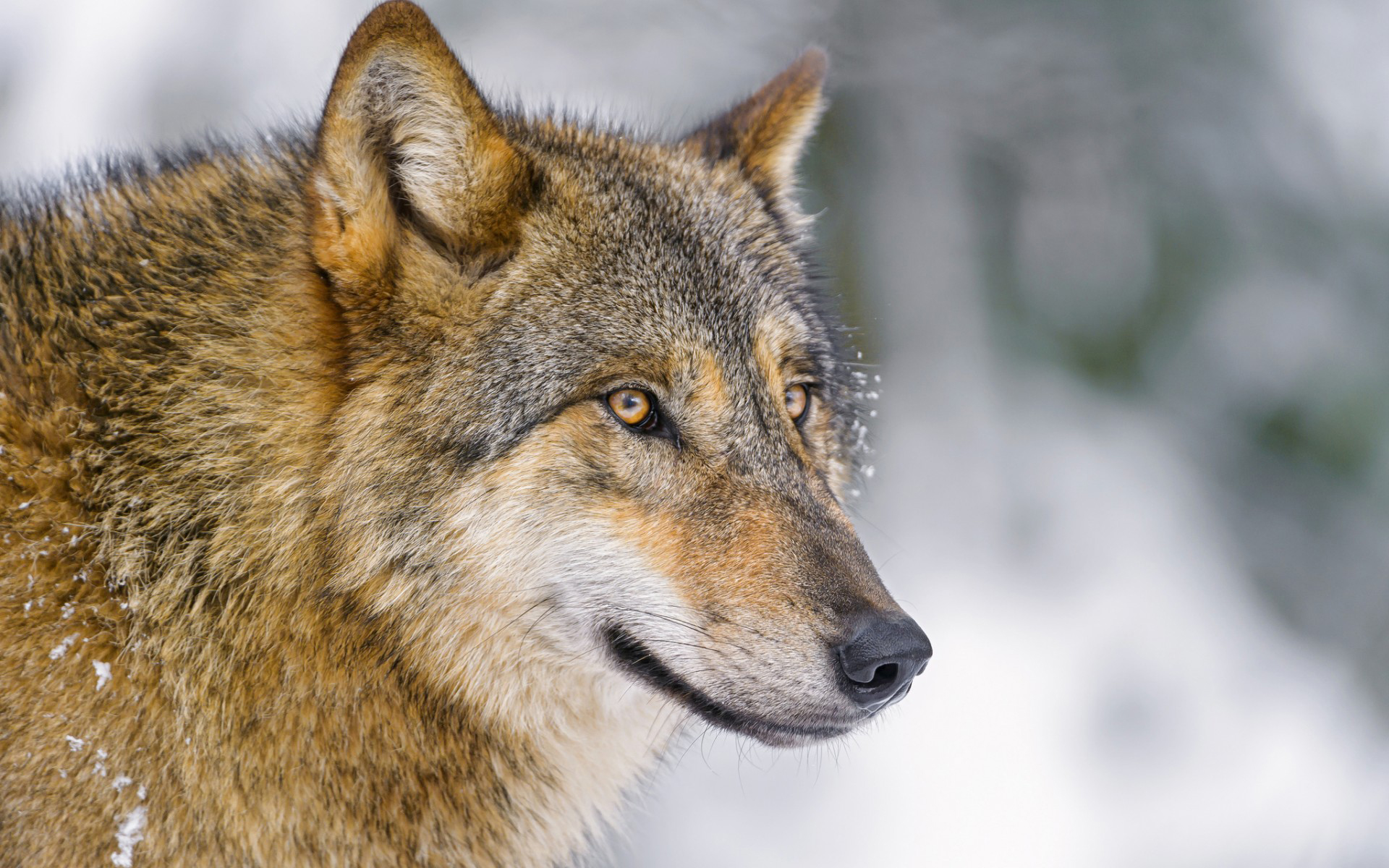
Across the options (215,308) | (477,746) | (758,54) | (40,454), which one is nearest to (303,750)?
(477,746)

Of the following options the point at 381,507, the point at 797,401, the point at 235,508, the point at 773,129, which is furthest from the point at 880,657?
the point at 773,129

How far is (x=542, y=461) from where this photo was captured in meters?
2.32

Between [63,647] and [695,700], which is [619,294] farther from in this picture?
→ [63,647]

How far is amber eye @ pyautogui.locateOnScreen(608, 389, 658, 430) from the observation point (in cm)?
240

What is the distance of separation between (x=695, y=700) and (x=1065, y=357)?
471 cm

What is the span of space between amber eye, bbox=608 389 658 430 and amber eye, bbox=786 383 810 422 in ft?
1.75

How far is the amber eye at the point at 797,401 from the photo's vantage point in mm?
2887

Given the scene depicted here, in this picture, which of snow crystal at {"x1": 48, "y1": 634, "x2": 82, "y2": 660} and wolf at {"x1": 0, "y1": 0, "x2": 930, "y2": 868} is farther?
wolf at {"x1": 0, "y1": 0, "x2": 930, "y2": 868}

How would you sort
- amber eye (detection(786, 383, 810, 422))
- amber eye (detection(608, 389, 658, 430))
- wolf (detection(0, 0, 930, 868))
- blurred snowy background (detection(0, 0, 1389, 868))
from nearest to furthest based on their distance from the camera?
wolf (detection(0, 0, 930, 868)) < amber eye (detection(608, 389, 658, 430)) < amber eye (detection(786, 383, 810, 422)) < blurred snowy background (detection(0, 0, 1389, 868))

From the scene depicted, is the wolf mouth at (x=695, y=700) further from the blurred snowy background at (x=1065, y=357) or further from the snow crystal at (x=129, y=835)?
the blurred snowy background at (x=1065, y=357)

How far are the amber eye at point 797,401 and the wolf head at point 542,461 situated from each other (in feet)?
1.15

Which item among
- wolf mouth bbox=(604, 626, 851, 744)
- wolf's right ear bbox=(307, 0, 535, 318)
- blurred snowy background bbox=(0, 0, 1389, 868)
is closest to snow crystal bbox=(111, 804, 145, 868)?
wolf mouth bbox=(604, 626, 851, 744)

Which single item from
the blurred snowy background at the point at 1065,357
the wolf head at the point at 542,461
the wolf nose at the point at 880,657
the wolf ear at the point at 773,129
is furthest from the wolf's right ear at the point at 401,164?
the blurred snowy background at the point at 1065,357

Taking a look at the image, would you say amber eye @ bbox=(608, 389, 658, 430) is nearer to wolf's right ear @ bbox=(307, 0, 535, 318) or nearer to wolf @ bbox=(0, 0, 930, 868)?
wolf @ bbox=(0, 0, 930, 868)
